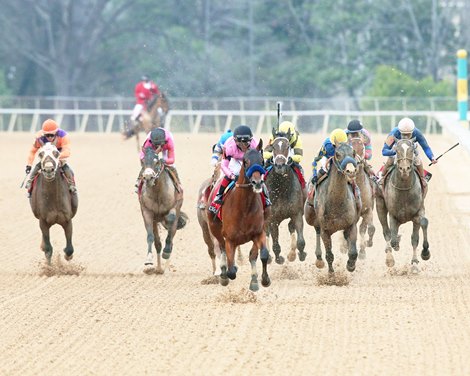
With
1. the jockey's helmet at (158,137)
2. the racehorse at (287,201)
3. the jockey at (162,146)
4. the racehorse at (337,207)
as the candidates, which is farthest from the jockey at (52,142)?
the racehorse at (337,207)

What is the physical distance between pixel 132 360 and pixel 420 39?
136ft

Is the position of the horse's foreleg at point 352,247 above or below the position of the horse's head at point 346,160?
below

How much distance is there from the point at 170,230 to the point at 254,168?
3.54m

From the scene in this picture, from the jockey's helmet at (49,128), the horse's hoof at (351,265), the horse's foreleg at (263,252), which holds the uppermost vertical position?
the jockey's helmet at (49,128)

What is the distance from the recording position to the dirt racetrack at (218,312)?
8.76 m

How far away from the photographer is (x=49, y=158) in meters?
13.3

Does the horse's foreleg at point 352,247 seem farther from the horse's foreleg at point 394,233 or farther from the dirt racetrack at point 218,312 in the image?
the horse's foreleg at point 394,233

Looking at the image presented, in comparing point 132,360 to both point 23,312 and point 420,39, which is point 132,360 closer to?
point 23,312

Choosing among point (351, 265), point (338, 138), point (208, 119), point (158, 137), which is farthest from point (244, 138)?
point (208, 119)

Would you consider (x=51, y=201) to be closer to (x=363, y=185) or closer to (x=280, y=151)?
(x=280, y=151)

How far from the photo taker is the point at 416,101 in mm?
42750

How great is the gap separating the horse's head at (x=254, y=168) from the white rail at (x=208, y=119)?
2735cm

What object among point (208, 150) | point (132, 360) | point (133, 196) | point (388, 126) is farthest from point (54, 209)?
point (388, 126)

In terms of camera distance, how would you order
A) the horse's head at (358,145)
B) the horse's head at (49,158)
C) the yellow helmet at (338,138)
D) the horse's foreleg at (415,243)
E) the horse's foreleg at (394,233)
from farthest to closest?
the horse's head at (358,145)
the horse's foreleg at (394,233)
the horse's foreleg at (415,243)
the horse's head at (49,158)
the yellow helmet at (338,138)
